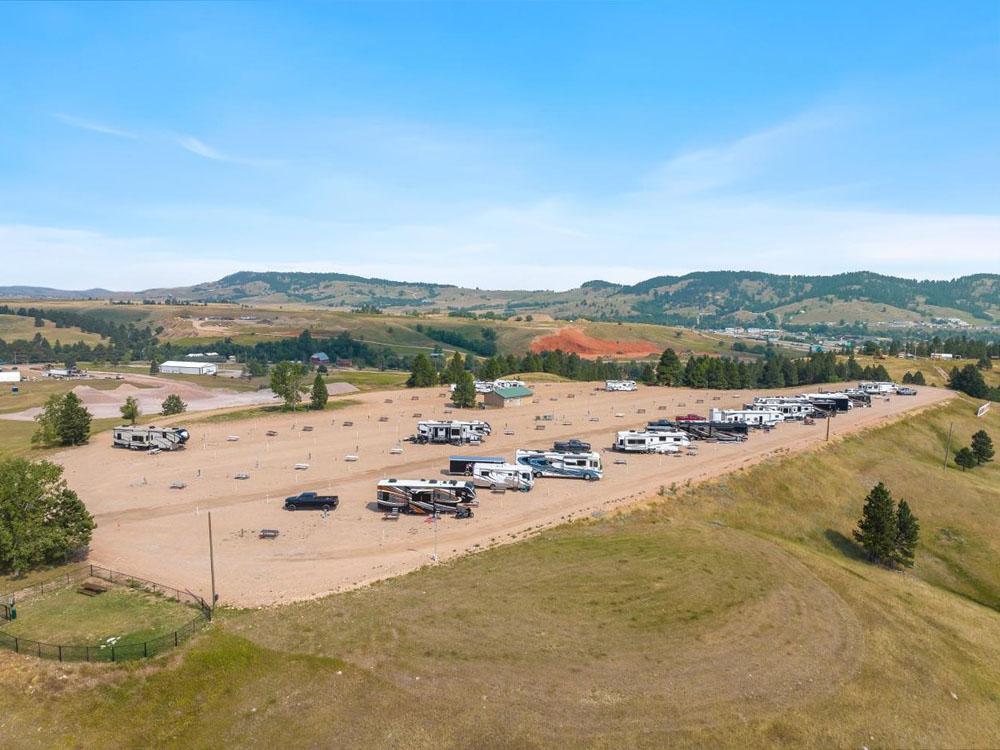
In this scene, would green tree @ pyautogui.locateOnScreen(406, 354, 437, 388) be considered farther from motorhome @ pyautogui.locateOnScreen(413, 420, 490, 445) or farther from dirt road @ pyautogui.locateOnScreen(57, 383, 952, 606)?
motorhome @ pyautogui.locateOnScreen(413, 420, 490, 445)

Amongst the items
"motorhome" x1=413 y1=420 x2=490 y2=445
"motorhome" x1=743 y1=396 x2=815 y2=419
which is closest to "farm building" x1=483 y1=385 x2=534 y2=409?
"motorhome" x1=413 y1=420 x2=490 y2=445

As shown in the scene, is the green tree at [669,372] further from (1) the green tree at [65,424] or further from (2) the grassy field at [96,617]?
(2) the grassy field at [96,617]

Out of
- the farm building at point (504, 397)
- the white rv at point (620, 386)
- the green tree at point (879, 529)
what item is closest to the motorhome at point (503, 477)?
the green tree at point (879, 529)

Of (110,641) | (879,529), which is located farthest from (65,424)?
(879,529)

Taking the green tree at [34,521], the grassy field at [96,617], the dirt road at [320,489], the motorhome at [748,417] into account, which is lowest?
the dirt road at [320,489]

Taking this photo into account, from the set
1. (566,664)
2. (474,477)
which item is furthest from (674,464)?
(566,664)

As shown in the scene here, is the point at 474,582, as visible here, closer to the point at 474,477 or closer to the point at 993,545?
the point at 474,477

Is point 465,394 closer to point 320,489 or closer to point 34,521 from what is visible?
point 320,489
